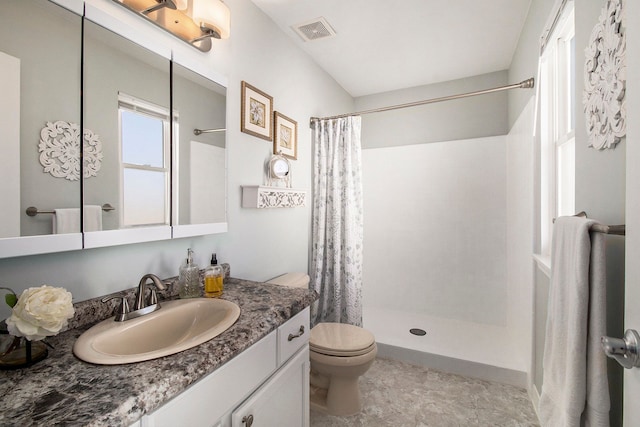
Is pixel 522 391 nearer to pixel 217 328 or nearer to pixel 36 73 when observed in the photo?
pixel 217 328

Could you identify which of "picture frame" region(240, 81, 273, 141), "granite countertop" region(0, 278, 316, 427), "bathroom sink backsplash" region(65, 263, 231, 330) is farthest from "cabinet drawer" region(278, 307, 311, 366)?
"picture frame" region(240, 81, 273, 141)

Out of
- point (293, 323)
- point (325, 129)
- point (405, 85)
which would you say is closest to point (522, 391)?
point (293, 323)

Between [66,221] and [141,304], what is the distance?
0.37 m

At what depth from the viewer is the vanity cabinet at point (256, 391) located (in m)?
0.74

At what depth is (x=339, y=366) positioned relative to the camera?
1672mm

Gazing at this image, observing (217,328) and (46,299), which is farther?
(217,328)

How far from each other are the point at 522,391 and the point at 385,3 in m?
2.67

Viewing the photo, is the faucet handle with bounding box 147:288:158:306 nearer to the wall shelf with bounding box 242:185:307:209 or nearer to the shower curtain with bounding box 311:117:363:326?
the wall shelf with bounding box 242:185:307:209

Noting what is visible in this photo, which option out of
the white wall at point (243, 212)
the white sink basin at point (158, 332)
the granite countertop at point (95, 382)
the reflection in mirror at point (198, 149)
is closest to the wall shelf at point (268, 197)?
the white wall at point (243, 212)

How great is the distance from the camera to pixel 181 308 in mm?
1167

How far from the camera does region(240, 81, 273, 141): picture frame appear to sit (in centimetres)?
178

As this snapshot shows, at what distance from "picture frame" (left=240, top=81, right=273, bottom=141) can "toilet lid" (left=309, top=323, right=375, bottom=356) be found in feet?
4.36

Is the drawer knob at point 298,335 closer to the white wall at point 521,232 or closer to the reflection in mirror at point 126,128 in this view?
the reflection in mirror at point 126,128

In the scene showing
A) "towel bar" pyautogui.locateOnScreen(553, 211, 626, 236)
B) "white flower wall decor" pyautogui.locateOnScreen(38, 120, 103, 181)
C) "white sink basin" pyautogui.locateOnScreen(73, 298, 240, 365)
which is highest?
"white flower wall decor" pyautogui.locateOnScreen(38, 120, 103, 181)
